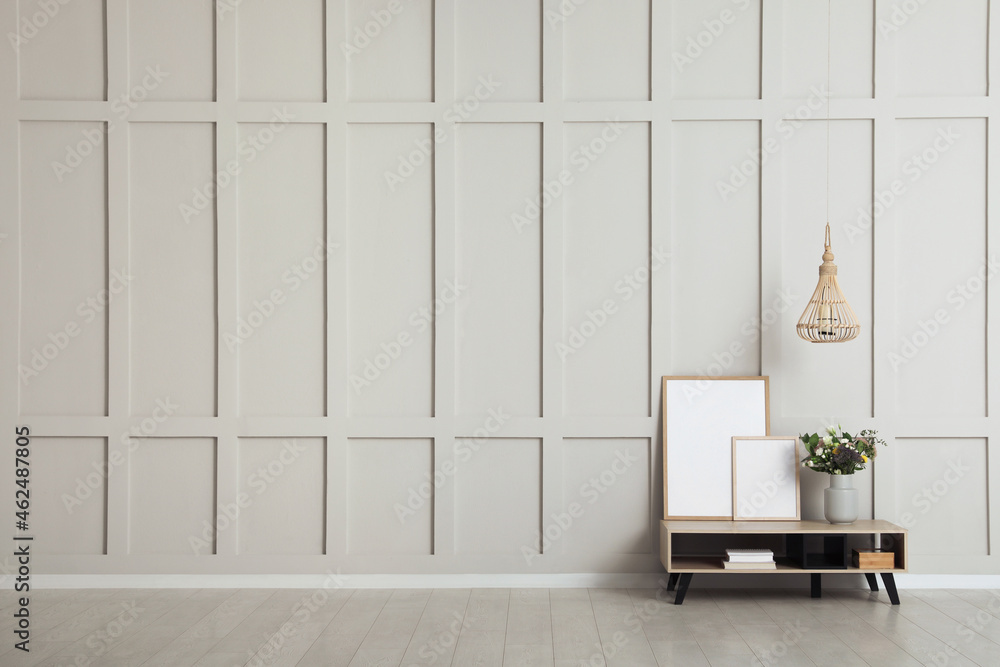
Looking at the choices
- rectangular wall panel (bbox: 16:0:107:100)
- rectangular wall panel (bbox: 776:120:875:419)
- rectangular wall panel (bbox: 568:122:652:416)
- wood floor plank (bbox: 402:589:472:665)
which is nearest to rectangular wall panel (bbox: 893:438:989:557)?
rectangular wall panel (bbox: 776:120:875:419)

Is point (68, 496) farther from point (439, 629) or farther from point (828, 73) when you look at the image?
point (828, 73)

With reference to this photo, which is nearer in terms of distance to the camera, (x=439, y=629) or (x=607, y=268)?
(x=439, y=629)

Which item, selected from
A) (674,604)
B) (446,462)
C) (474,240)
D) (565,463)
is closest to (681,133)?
(474,240)

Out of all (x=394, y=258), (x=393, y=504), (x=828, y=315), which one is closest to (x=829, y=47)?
(x=828, y=315)

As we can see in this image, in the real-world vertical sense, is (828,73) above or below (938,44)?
below

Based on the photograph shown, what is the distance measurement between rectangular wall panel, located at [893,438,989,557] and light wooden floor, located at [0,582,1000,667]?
271 mm

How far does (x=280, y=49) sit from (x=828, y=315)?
10.9 ft

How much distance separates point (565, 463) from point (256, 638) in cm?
177

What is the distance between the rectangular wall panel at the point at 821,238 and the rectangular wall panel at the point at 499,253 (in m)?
1.27

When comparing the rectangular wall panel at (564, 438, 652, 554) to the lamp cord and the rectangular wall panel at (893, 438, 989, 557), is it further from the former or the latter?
the lamp cord

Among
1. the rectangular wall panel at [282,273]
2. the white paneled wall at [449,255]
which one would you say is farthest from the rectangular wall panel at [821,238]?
the rectangular wall panel at [282,273]

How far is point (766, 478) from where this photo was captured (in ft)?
13.1

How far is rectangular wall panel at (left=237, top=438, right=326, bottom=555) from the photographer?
13.4ft

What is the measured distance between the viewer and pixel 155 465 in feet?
13.4
